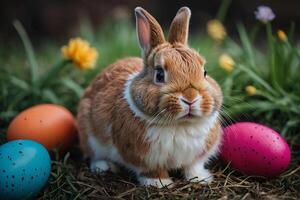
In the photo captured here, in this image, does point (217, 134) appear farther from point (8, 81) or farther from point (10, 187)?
point (8, 81)

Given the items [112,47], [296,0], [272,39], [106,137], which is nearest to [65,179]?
[106,137]

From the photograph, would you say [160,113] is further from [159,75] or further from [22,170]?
[22,170]

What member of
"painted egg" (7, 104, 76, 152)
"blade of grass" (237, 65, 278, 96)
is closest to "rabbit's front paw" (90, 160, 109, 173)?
"painted egg" (7, 104, 76, 152)

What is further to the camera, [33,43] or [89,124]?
[33,43]

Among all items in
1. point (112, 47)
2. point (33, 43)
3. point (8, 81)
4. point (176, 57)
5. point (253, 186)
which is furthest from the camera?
point (33, 43)

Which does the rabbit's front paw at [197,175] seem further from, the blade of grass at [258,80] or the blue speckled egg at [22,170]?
the blade of grass at [258,80]

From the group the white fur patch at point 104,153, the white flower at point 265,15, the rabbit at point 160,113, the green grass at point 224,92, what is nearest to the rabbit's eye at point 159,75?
the rabbit at point 160,113

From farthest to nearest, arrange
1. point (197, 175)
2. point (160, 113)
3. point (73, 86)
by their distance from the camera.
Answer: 1. point (73, 86)
2. point (197, 175)
3. point (160, 113)

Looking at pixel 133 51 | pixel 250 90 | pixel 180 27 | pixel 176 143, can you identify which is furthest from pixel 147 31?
pixel 133 51

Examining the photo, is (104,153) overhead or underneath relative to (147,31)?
underneath
